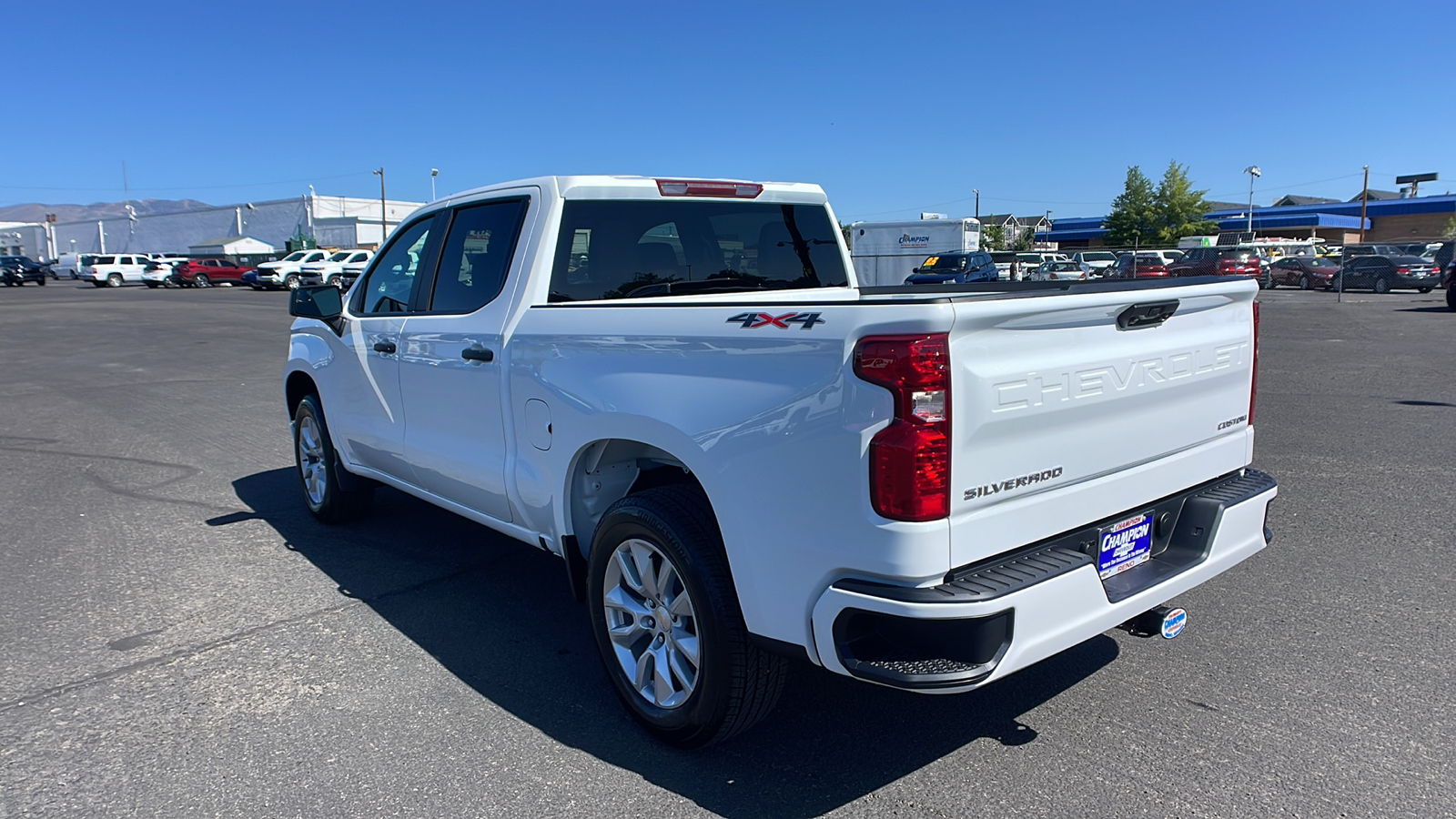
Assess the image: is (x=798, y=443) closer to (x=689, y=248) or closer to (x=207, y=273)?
(x=689, y=248)

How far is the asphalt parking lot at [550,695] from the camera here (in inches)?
121

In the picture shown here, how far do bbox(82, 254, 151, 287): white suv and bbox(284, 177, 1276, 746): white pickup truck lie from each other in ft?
195

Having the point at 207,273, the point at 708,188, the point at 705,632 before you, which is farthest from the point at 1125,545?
the point at 207,273

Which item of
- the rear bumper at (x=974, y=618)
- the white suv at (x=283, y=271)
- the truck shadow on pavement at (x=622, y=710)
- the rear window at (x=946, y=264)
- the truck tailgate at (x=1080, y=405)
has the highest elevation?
the white suv at (x=283, y=271)

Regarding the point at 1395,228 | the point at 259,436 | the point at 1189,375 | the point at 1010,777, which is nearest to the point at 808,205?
the point at 1189,375

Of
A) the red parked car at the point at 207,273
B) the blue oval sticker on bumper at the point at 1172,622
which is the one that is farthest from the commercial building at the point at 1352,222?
the blue oval sticker on bumper at the point at 1172,622

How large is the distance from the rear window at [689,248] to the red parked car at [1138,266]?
3483 centimetres

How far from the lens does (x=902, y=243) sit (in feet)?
137

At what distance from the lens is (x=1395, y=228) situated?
76312mm

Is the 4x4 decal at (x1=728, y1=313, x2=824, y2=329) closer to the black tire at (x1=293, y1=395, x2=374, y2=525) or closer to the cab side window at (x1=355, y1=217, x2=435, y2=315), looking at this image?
the cab side window at (x1=355, y1=217, x2=435, y2=315)

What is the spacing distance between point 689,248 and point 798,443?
2073mm

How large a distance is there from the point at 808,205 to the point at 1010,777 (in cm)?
307

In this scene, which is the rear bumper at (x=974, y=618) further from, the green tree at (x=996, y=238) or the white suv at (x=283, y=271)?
the green tree at (x=996, y=238)

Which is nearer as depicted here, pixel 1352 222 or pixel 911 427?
pixel 911 427
